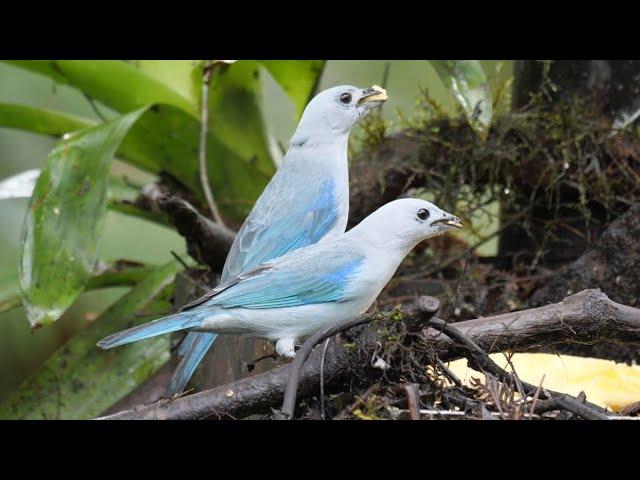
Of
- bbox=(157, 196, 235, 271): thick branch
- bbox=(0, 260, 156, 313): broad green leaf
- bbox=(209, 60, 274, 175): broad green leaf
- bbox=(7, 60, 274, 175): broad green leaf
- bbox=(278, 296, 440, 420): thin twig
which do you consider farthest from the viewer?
bbox=(209, 60, 274, 175): broad green leaf

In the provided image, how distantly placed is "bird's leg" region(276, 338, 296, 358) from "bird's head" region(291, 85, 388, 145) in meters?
0.87

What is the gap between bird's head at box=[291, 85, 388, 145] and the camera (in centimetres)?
335

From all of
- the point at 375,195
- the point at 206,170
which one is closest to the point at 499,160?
the point at 375,195

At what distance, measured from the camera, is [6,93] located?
7.29 metres

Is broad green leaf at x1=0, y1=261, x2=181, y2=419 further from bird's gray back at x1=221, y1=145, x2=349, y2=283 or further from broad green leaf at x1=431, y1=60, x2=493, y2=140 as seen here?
broad green leaf at x1=431, y1=60, x2=493, y2=140

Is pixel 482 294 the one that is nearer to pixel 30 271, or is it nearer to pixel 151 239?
pixel 30 271

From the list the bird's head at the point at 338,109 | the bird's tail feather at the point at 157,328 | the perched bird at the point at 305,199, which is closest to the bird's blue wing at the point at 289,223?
the perched bird at the point at 305,199

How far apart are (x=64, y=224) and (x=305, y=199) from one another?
1.11 m

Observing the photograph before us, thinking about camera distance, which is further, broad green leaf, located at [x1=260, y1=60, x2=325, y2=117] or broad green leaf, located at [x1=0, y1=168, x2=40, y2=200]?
broad green leaf, located at [x1=260, y1=60, x2=325, y2=117]

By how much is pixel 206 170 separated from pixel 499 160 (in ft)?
4.79

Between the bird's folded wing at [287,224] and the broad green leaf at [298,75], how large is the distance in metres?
1.64

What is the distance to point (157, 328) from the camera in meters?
2.62

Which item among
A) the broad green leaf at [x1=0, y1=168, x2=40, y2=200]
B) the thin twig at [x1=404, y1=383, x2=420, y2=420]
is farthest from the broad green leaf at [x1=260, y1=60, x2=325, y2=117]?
the thin twig at [x1=404, y1=383, x2=420, y2=420]

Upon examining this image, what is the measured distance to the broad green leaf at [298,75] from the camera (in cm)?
486
